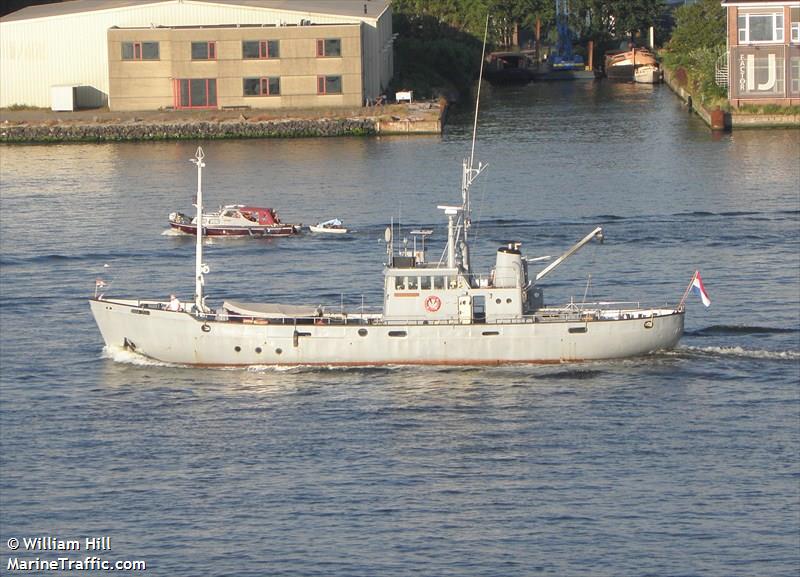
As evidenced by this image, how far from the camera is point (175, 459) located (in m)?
47.1

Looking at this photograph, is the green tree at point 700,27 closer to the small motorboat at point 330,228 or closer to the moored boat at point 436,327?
the small motorboat at point 330,228

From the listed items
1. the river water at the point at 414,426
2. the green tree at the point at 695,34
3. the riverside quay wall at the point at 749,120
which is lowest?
the river water at the point at 414,426

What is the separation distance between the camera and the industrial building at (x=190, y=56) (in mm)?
112062

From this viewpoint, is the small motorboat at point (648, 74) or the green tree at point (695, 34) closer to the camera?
the green tree at point (695, 34)

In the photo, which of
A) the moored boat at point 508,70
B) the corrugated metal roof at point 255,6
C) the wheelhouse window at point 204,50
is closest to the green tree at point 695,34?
the moored boat at point 508,70

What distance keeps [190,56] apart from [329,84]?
9.32 meters

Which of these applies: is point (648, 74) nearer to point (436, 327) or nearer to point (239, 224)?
point (239, 224)

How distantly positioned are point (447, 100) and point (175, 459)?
276 feet

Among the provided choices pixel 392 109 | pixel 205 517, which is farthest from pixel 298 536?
pixel 392 109

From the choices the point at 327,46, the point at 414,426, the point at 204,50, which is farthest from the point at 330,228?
the point at 204,50

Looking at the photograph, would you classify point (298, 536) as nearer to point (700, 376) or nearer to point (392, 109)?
point (700, 376)

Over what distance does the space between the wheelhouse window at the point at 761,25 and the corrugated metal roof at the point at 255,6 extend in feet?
83.5

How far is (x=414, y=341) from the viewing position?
53.4m

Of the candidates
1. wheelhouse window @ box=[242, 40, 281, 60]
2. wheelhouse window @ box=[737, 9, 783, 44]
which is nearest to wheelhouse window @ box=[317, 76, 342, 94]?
wheelhouse window @ box=[242, 40, 281, 60]
